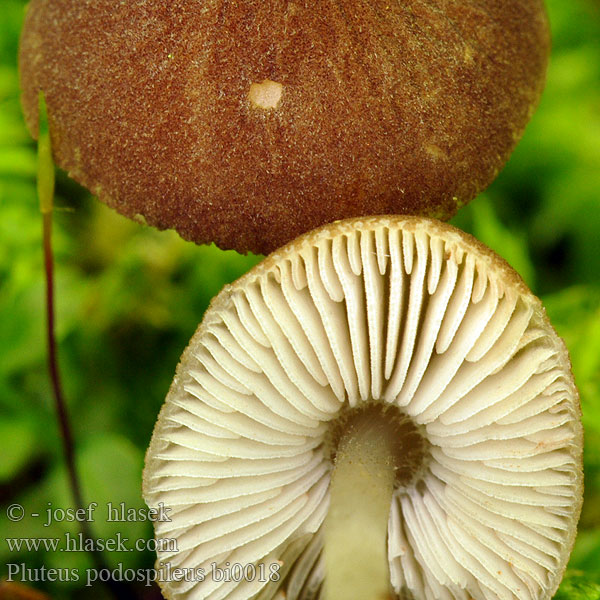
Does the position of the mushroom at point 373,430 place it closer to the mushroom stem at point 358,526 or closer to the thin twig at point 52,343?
the mushroom stem at point 358,526

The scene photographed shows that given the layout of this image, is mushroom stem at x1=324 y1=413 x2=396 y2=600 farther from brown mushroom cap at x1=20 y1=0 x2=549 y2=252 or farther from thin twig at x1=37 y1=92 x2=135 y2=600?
thin twig at x1=37 y1=92 x2=135 y2=600

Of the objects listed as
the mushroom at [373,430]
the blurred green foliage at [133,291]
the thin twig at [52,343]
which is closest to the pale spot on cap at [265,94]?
the mushroom at [373,430]

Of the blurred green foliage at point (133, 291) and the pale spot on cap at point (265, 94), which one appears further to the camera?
the blurred green foliage at point (133, 291)

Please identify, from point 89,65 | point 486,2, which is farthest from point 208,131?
point 486,2

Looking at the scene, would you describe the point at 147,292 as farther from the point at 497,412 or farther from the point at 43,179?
the point at 497,412

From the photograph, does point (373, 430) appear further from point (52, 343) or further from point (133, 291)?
point (133, 291)

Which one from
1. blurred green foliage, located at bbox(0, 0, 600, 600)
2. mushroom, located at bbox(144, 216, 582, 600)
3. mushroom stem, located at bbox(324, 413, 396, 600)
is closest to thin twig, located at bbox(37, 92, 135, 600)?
blurred green foliage, located at bbox(0, 0, 600, 600)

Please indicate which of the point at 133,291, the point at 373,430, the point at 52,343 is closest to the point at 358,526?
the point at 373,430
